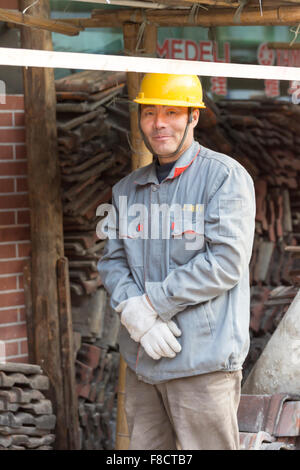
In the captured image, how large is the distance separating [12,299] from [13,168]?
896 millimetres

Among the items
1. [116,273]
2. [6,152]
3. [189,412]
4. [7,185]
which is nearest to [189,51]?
[6,152]

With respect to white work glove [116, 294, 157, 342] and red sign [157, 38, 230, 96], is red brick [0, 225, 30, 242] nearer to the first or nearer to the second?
white work glove [116, 294, 157, 342]

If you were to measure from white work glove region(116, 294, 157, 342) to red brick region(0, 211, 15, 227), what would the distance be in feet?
6.40

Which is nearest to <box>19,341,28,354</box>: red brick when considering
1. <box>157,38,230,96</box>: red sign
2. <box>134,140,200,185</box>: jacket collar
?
<box>134,140,200,185</box>: jacket collar

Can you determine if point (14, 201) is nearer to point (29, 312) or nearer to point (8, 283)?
point (8, 283)

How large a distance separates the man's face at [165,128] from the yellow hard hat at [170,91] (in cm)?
4

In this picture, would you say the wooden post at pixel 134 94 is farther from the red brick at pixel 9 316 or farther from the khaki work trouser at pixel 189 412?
the khaki work trouser at pixel 189 412

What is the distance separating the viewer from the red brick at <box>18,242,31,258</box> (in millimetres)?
5379

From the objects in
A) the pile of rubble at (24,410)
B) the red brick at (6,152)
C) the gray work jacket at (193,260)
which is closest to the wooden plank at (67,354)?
the pile of rubble at (24,410)

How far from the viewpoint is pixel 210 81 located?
827cm

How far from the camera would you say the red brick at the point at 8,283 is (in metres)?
5.30

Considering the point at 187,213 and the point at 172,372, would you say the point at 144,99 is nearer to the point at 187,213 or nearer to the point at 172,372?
the point at 187,213

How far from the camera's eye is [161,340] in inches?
137
